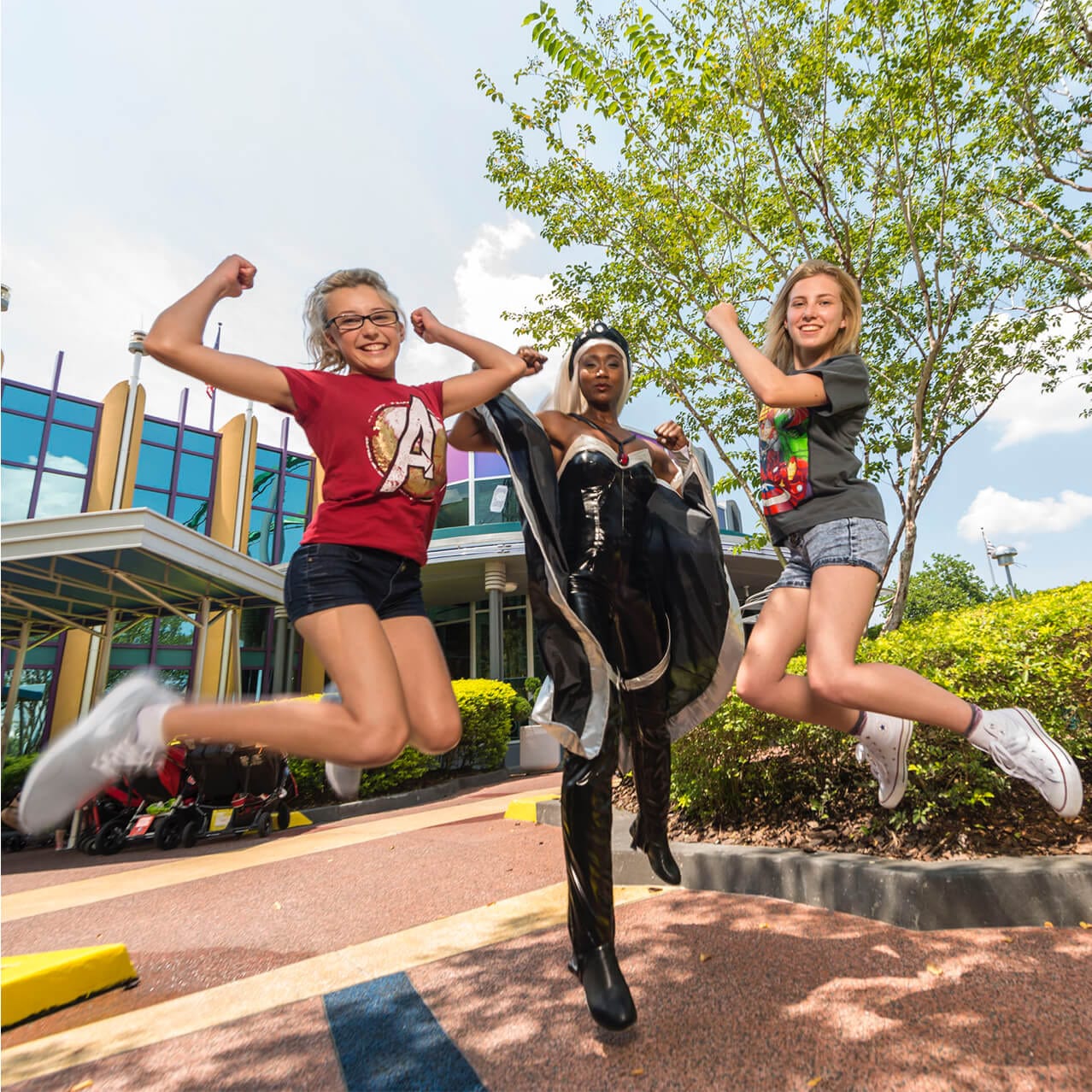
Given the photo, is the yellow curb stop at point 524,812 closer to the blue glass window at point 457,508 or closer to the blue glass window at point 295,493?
the blue glass window at point 457,508

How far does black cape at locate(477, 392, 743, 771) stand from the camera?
92.3 inches

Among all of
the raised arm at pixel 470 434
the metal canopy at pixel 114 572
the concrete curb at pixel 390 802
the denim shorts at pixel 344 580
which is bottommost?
the concrete curb at pixel 390 802

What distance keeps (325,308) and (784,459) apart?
183cm

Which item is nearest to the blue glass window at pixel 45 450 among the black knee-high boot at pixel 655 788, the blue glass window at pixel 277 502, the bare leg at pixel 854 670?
the blue glass window at pixel 277 502

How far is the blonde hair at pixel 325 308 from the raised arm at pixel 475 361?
16 centimetres

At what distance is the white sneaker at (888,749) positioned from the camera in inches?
103

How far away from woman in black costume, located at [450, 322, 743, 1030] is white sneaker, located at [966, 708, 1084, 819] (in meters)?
0.87

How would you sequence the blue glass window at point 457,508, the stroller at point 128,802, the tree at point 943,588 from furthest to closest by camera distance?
1. the tree at point 943,588
2. the blue glass window at point 457,508
3. the stroller at point 128,802

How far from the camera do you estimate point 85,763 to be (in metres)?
2.02

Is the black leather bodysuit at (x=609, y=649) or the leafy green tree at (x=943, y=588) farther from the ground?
the leafy green tree at (x=943, y=588)

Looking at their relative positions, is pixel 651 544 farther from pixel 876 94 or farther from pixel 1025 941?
pixel 876 94

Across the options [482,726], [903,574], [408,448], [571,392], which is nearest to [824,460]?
[571,392]

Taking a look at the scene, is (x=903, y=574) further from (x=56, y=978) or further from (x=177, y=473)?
(x=177, y=473)

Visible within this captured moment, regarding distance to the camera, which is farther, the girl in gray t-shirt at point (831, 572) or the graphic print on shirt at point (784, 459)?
the graphic print on shirt at point (784, 459)
